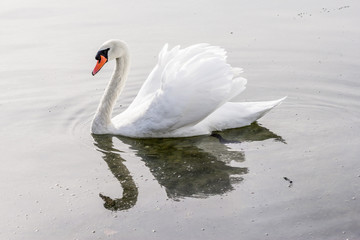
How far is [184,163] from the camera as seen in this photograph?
23.6ft

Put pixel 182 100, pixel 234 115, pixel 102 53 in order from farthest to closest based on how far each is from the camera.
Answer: pixel 102 53
pixel 234 115
pixel 182 100

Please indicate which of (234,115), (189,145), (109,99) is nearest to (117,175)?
(189,145)

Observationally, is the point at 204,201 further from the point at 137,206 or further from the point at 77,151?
the point at 77,151

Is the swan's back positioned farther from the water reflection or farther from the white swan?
the water reflection

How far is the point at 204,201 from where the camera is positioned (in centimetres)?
620

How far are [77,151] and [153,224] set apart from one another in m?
2.21

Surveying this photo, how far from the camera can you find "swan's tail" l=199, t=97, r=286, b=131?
796 cm

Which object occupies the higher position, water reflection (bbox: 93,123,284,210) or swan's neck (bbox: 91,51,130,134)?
swan's neck (bbox: 91,51,130,134)

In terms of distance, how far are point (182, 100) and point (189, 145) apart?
58 cm

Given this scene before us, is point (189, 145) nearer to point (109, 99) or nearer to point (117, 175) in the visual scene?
point (117, 175)

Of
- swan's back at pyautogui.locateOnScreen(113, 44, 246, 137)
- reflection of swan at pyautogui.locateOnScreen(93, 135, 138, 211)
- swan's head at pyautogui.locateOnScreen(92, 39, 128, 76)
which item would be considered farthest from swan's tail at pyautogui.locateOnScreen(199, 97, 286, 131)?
swan's head at pyautogui.locateOnScreen(92, 39, 128, 76)

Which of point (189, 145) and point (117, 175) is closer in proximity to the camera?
point (117, 175)

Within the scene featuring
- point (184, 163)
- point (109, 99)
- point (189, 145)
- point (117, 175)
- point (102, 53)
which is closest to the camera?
point (117, 175)

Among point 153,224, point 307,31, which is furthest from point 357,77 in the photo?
point 153,224
